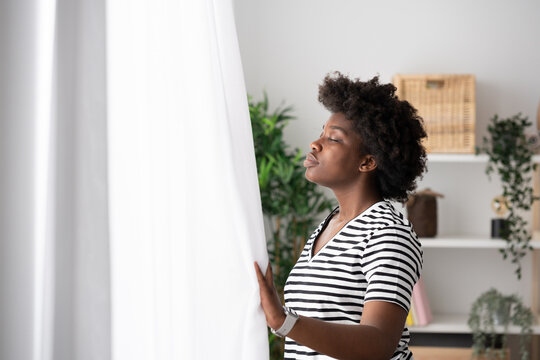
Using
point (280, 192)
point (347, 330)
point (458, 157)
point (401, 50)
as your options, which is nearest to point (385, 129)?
point (347, 330)

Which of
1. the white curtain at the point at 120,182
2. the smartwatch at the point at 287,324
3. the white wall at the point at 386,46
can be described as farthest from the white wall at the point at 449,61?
the white curtain at the point at 120,182

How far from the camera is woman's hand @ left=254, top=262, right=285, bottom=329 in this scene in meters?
0.85

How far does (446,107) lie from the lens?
2.98 m

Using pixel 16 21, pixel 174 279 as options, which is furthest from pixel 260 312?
pixel 16 21

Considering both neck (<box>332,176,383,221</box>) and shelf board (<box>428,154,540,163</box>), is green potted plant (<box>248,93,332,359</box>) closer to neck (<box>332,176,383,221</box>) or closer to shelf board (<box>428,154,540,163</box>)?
shelf board (<box>428,154,540,163</box>)

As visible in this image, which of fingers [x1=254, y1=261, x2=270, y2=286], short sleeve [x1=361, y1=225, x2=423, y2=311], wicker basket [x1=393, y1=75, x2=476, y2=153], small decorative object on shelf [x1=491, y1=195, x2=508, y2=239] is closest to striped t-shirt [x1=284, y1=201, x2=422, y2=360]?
short sleeve [x1=361, y1=225, x2=423, y2=311]

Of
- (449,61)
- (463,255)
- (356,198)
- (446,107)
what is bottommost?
(463,255)

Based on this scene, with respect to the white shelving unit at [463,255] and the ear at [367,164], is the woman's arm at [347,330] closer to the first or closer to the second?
the ear at [367,164]

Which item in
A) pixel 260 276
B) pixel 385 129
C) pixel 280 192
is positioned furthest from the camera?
pixel 280 192

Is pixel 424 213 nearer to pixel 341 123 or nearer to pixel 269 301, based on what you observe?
pixel 341 123

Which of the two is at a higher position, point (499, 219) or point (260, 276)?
point (260, 276)

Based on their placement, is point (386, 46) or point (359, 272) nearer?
point (359, 272)

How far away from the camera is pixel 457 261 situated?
3.27 metres

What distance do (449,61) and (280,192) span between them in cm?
114
